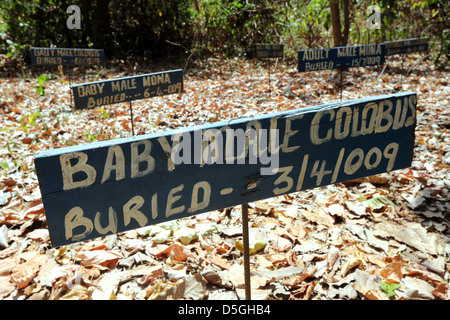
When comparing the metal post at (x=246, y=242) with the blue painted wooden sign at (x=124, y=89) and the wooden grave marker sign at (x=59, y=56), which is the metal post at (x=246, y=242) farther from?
the wooden grave marker sign at (x=59, y=56)

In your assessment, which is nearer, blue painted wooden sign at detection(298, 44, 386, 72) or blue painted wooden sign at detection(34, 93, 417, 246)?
blue painted wooden sign at detection(34, 93, 417, 246)

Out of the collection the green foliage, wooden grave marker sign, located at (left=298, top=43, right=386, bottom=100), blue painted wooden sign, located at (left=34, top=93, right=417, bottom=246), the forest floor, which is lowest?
the forest floor

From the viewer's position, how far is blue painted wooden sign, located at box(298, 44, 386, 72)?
18.7 ft

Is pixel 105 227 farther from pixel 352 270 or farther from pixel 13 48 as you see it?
pixel 13 48

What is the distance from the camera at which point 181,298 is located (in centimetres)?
219

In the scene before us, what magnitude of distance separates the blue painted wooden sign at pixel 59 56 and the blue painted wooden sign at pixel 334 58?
4012 millimetres

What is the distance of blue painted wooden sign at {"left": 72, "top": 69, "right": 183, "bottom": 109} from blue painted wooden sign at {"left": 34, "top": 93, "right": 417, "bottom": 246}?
131 inches

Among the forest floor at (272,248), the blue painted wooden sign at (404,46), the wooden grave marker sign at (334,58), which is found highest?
the blue painted wooden sign at (404,46)

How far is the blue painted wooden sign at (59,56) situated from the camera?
20.9ft

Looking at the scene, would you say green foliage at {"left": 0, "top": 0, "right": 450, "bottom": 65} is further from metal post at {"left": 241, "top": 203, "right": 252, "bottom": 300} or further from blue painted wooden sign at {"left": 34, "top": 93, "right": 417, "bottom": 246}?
metal post at {"left": 241, "top": 203, "right": 252, "bottom": 300}

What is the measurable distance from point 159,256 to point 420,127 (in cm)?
441

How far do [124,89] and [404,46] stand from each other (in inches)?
254

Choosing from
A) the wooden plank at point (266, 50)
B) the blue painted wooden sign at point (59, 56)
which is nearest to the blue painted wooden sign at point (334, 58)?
the wooden plank at point (266, 50)
